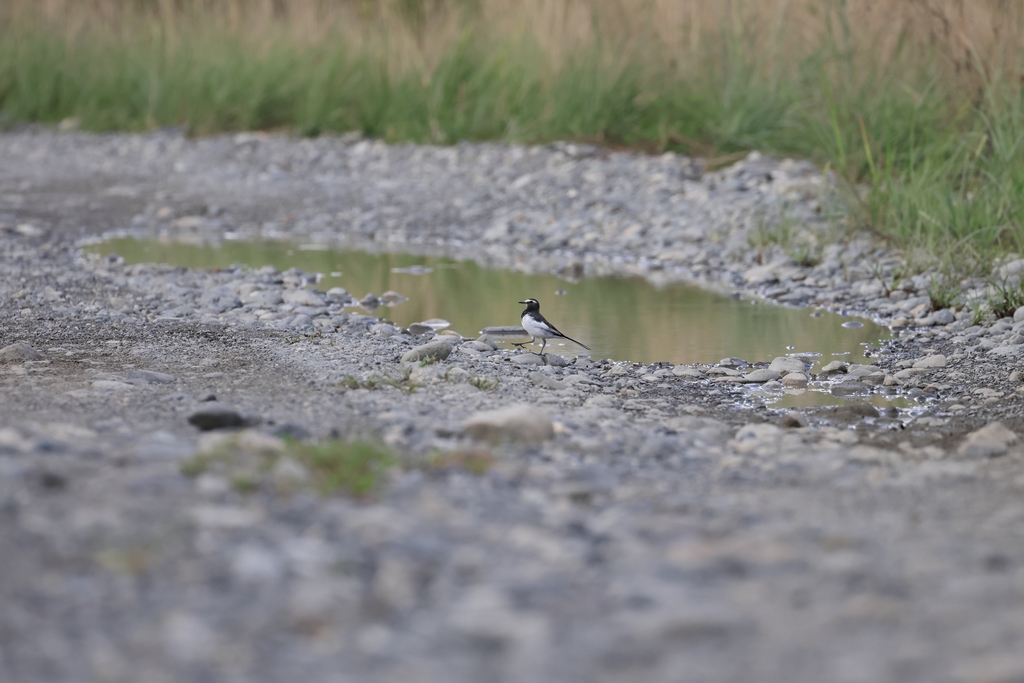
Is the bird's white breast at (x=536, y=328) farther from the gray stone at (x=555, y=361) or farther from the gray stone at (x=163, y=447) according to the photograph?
the gray stone at (x=163, y=447)

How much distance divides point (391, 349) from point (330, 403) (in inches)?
40.0

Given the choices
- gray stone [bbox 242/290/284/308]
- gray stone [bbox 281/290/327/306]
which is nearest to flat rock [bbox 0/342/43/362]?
gray stone [bbox 242/290/284/308]

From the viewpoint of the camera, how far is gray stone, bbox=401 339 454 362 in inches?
161

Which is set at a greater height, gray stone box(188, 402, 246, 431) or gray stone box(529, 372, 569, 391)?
gray stone box(188, 402, 246, 431)

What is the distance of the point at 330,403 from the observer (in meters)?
3.37

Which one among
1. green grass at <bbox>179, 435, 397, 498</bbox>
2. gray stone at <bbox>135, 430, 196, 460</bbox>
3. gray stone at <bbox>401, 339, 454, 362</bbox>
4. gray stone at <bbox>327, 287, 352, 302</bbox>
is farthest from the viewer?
gray stone at <bbox>327, 287, 352, 302</bbox>

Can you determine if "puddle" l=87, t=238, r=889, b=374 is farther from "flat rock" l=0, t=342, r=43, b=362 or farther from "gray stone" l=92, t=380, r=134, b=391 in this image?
"gray stone" l=92, t=380, r=134, b=391

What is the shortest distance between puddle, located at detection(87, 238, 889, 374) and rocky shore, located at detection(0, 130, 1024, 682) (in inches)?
10.8

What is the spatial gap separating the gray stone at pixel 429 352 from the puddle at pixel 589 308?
867 millimetres

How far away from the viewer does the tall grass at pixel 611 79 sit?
639 cm

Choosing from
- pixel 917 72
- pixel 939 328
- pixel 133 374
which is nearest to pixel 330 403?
pixel 133 374

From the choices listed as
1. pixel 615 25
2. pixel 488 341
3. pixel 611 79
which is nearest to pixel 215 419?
pixel 488 341

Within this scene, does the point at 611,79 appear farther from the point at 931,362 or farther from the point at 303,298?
the point at 931,362

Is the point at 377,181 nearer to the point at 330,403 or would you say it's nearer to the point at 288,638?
the point at 330,403
